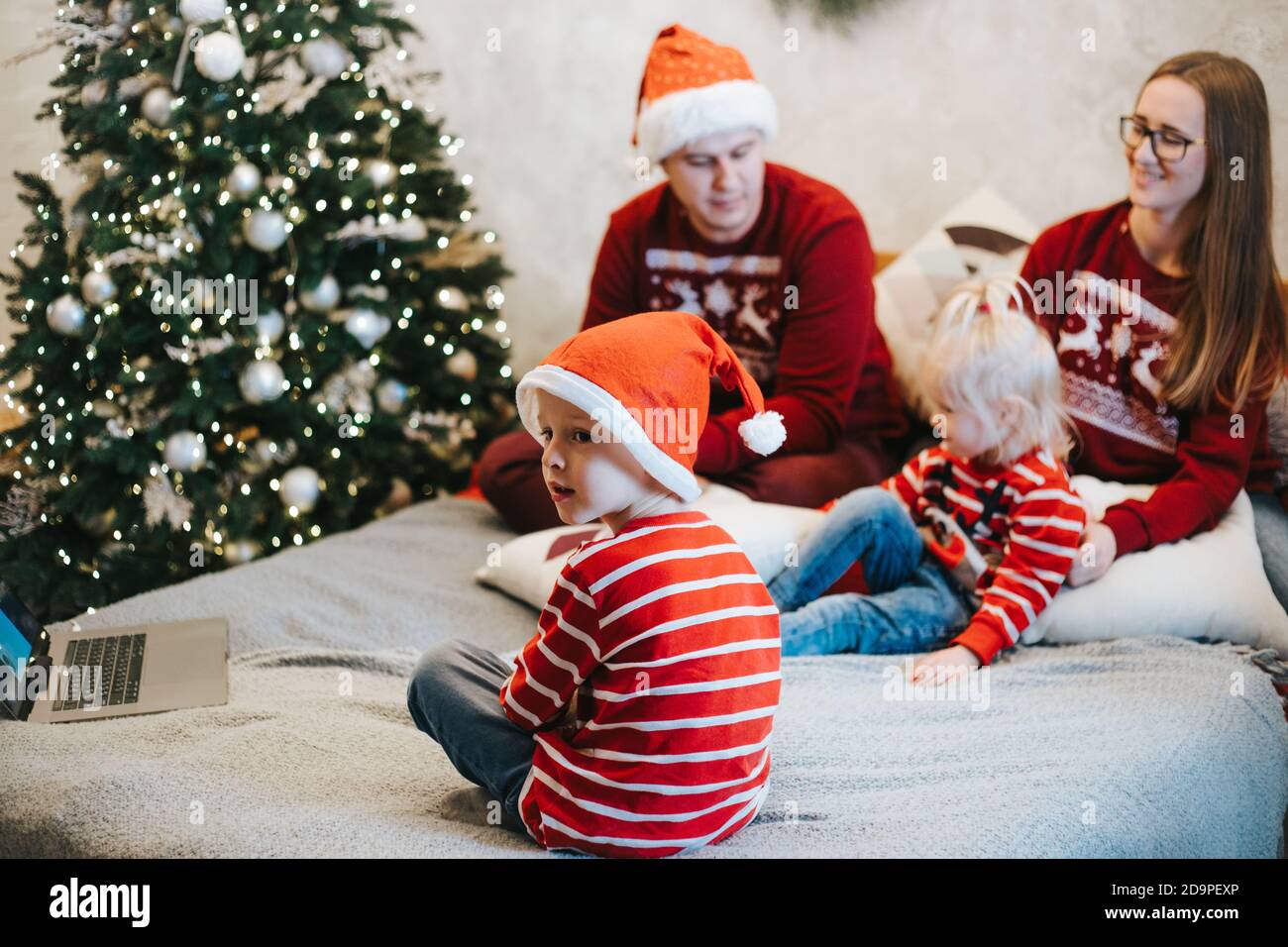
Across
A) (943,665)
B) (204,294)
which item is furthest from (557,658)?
(204,294)

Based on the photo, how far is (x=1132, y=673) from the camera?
175cm

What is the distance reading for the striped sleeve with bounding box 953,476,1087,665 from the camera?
1.82 metres

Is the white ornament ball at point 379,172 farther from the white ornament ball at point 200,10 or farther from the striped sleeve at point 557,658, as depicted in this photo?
the striped sleeve at point 557,658

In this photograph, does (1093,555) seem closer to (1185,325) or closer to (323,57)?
(1185,325)

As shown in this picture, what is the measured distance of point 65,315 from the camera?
2395 millimetres

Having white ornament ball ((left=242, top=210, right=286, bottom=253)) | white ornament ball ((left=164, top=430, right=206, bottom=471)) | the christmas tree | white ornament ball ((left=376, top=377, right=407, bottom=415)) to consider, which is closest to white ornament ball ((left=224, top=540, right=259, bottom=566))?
the christmas tree

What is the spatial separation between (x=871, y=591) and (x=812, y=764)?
0.52 metres

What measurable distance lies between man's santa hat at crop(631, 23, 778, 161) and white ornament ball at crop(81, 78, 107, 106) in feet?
3.57

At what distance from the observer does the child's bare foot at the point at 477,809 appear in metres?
1.37

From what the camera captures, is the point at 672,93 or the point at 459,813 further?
the point at 672,93

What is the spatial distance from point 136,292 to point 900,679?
1.70 m
